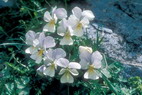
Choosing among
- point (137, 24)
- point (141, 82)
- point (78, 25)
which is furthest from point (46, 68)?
point (137, 24)

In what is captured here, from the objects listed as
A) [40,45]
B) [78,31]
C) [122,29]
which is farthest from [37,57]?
[122,29]

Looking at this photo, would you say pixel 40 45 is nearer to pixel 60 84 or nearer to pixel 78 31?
pixel 78 31

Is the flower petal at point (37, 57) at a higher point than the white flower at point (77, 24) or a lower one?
lower

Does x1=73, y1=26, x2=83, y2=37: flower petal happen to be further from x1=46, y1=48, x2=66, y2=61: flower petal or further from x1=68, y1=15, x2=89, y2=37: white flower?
x1=46, y1=48, x2=66, y2=61: flower petal

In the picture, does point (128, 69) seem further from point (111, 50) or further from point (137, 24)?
point (137, 24)

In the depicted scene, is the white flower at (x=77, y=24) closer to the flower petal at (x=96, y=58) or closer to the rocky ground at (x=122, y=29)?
the flower petal at (x=96, y=58)

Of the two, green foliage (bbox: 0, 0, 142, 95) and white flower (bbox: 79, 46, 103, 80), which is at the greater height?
white flower (bbox: 79, 46, 103, 80)

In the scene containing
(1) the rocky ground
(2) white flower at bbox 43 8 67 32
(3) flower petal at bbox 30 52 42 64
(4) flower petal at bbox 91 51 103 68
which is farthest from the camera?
(1) the rocky ground

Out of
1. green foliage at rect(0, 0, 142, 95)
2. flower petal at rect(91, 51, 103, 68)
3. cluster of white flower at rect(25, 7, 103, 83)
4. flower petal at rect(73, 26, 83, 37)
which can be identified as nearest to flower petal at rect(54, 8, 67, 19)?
cluster of white flower at rect(25, 7, 103, 83)

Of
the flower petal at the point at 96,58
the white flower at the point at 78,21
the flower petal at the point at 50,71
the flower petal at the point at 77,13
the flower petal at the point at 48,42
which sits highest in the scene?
the flower petal at the point at 77,13

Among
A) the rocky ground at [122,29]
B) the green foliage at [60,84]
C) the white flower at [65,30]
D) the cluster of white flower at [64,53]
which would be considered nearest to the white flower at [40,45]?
the cluster of white flower at [64,53]

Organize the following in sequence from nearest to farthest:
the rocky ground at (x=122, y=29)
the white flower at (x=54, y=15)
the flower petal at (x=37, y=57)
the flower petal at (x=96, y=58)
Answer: the flower petal at (x=96, y=58)
the flower petal at (x=37, y=57)
the white flower at (x=54, y=15)
the rocky ground at (x=122, y=29)
